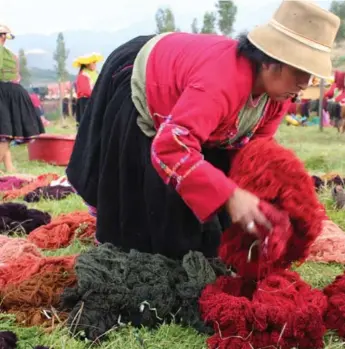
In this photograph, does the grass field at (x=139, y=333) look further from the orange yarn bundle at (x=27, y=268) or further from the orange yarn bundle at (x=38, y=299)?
the orange yarn bundle at (x=27, y=268)

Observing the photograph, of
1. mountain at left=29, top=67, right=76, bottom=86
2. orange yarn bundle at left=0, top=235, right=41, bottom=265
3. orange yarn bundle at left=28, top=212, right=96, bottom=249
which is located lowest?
mountain at left=29, top=67, right=76, bottom=86

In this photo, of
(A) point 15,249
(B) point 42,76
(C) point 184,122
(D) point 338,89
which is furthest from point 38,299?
(B) point 42,76

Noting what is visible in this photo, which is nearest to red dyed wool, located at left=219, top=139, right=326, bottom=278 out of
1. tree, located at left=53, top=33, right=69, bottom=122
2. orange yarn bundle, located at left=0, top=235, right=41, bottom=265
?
orange yarn bundle, located at left=0, top=235, right=41, bottom=265

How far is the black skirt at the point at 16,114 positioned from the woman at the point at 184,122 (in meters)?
4.46

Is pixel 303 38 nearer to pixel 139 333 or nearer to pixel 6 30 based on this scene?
pixel 139 333

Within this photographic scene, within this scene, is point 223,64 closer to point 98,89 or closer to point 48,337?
point 98,89

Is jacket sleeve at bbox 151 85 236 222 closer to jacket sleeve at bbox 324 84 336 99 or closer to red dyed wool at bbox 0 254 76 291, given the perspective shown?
red dyed wool at bbox 0 254 76 291

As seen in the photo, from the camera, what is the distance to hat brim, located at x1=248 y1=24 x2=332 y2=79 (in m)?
2.04

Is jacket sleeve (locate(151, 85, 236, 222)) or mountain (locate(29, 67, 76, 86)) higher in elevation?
jacket sleeve (locate(151, 85, 236, 222))

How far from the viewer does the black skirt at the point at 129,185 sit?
254cm

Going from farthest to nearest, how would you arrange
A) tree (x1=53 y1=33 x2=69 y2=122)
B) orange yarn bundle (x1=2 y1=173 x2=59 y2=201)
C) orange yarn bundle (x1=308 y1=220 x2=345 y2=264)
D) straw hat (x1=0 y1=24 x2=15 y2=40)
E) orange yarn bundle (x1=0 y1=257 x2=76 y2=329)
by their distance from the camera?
tree (x1=53 y1=33 x2=69 y2=122) → straw hat (x1=0 y1=24 x2=15 y2=40) → orange yarn bundle (x1=2 y1=173 x2=59 y2=201) → orange yarn bundle (x1=308 y1=220 x2=345 y2=264) → orange yarn bundle (x1=0 y1=257 x2=76 y2=329)

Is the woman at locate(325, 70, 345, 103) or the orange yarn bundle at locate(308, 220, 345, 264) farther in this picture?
the woman at locate(325, 70, 345, 103)

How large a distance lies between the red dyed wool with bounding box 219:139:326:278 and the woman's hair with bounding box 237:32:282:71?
1.00ft

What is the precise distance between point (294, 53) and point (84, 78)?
813cm
